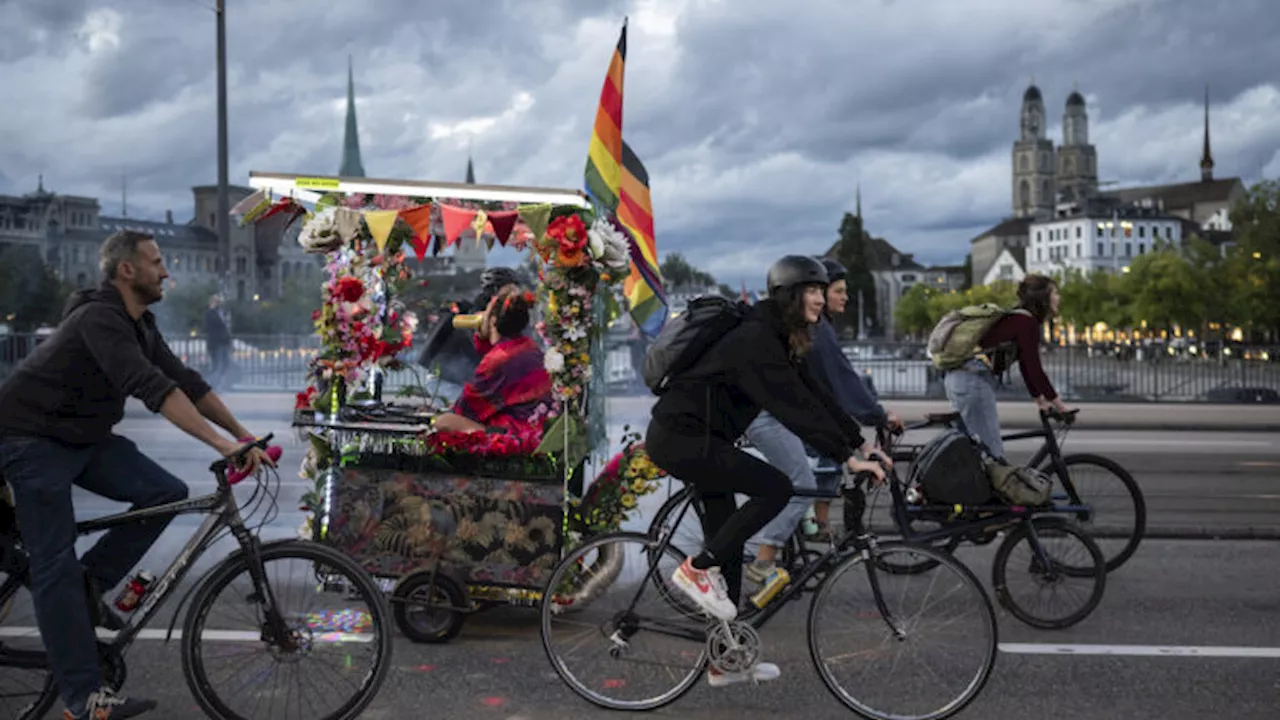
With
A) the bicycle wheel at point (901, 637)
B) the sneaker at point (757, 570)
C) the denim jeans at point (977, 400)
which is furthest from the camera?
the denim jeans at point (977, 400)

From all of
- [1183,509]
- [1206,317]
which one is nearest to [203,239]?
[1206,317]

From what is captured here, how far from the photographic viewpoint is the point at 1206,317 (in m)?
70.9

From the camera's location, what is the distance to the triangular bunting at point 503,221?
7043mm

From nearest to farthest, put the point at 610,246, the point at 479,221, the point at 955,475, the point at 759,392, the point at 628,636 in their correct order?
1. the point at 759,392
2. the point at 628,636
3. the point at 955,475
4. the point at 610,246
5. the point at 479,221

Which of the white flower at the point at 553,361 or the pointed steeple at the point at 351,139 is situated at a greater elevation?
the pointed steeple at the point at 351,139

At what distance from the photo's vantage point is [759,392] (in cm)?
501

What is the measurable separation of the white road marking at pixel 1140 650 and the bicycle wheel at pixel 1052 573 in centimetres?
40

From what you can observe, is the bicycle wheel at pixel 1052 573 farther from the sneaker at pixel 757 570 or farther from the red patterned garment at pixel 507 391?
the red patterned garment at pixel 507 391

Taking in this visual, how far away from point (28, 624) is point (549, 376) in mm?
2900

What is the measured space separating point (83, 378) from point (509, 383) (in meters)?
2.70

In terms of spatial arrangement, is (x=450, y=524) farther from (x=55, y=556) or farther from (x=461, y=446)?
(x=55, y=556)

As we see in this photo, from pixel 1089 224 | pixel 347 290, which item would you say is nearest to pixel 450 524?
pixel 347 290

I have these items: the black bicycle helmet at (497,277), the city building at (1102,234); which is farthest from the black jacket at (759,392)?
the city building at (1102,234)

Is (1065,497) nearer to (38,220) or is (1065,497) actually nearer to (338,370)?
(338,370)
